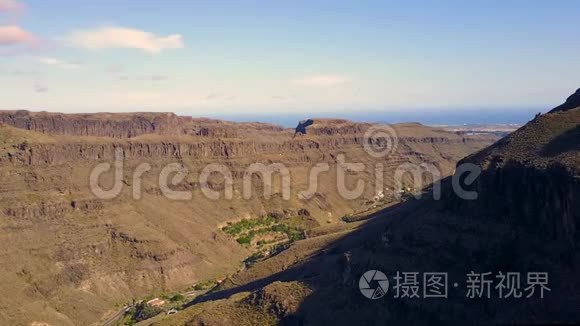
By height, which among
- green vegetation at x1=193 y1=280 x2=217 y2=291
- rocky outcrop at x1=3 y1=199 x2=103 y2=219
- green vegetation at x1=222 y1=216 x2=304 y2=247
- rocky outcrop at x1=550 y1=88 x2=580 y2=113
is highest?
rocky outcrop at x1=550 y1=88 x2=580 y2=113

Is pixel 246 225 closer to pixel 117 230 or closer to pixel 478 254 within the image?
A: pixel 117 230

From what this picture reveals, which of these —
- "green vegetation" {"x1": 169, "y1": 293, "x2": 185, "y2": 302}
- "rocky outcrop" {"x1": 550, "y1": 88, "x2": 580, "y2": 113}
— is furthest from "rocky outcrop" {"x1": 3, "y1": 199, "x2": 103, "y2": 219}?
"rocky outcrop" {"x1": 550, "y1": 88, "x2": 580, "y2": 113}

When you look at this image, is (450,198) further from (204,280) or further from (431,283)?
(204,280)

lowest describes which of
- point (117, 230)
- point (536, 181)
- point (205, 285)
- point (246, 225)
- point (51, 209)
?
point (205, 285)

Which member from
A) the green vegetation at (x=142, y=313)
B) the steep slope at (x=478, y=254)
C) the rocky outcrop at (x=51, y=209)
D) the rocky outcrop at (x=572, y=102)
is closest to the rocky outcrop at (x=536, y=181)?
the steep slope at (x=478, y=254)

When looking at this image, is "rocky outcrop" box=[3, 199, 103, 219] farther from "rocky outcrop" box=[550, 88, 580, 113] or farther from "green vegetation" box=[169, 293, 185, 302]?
"rocky outcrop" box=[550, 88, 580, 113]

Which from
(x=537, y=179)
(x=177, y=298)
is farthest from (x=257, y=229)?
(x=537, y=179)

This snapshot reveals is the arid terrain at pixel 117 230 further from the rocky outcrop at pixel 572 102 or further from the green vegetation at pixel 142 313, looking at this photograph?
the rocky outcrop at pixel 572 102

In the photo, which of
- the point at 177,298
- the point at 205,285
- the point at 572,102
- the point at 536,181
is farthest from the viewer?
the point at 205,285
